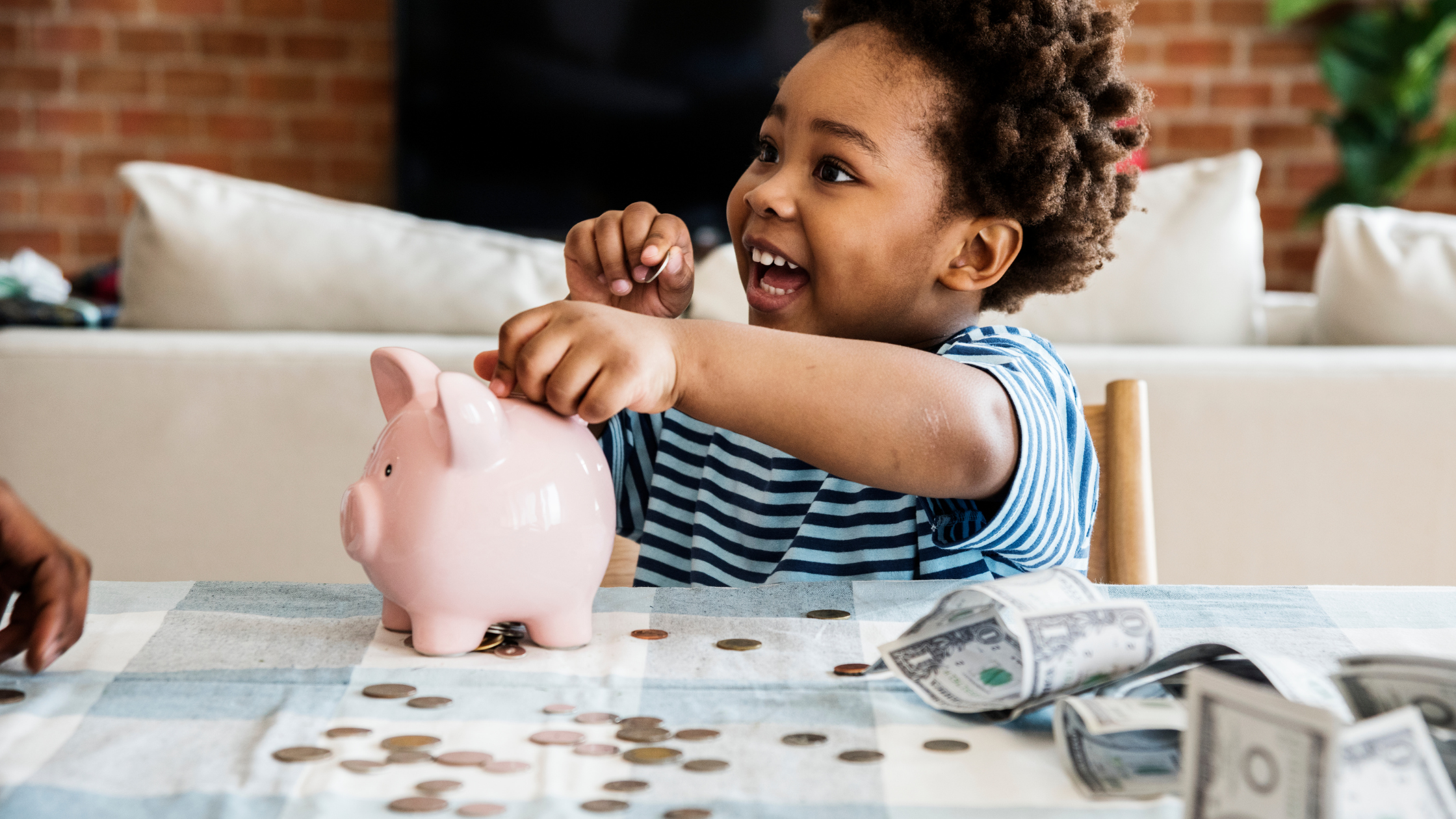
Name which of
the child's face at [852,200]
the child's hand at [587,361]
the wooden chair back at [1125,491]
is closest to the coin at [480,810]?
the child's hand at [587,361]

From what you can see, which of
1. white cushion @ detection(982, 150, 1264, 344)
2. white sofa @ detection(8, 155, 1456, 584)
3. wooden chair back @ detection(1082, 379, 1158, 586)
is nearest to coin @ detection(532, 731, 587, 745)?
wooden chair back @ detection(1082, 379, 1158, 586)

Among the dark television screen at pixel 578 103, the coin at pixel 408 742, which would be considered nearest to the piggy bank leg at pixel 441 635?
the coin at pixel 408 742

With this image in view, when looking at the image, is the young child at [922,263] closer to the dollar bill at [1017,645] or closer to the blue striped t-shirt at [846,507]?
the blue striped t-shirt at [846,507]

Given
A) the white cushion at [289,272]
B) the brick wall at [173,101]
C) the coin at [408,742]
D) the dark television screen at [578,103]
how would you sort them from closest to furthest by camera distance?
the coin at [408,742] → the white cushion at [289,272] → the dark television screen at [578,103] → the brick wall at [173,101]

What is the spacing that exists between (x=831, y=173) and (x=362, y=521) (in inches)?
17.3

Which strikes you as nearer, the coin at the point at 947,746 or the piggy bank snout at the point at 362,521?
the coin at the point at 947,746

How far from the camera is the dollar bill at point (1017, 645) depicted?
49 cm

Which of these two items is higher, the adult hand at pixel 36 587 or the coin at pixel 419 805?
the adult hand at pixel 36 587

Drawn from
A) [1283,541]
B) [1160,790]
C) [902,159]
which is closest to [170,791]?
[1160,790]

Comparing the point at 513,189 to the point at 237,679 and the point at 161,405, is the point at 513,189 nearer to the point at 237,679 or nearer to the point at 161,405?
the point at 161,405

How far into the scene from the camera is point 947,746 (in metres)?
0.46

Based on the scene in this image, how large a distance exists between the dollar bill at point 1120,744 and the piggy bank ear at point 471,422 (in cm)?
28

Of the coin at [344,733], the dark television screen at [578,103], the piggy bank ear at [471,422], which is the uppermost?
the dark television screen at [578,103]

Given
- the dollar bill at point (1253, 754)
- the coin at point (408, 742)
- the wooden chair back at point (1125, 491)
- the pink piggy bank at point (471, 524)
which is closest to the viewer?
the dollar bill at point (1253, 754)
